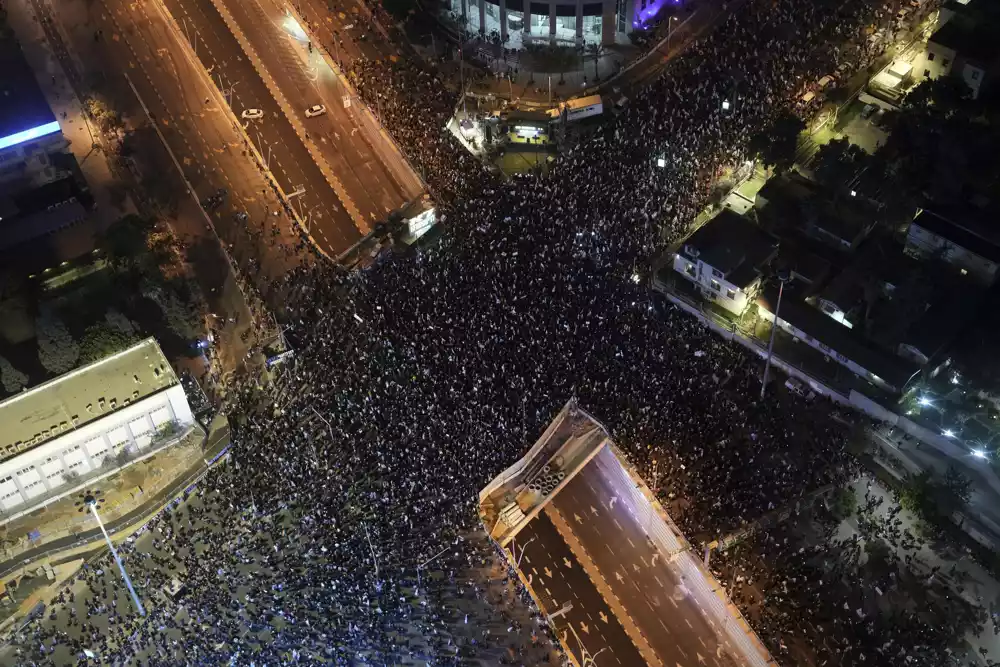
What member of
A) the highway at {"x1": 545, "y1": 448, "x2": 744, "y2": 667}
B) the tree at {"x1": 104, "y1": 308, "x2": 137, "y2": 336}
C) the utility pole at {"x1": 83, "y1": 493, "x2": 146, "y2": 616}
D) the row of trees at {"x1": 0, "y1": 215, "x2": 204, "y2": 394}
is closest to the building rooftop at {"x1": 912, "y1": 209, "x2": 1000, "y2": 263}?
the highway at {"x1": 545, "y1": 448, "x2": 744, "y2": 667}

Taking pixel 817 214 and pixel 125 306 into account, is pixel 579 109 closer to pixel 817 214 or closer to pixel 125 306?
pixel 817 214

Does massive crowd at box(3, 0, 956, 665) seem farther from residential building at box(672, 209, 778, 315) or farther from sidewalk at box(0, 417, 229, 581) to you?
residential building at box(672, 209, 778, 315)

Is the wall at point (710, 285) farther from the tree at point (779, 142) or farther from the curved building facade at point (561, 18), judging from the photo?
the curved building facade at point (561, 18)

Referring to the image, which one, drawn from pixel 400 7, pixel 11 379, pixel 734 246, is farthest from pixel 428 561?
pixel 400 7

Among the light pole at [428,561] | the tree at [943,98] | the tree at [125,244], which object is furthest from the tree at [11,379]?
the tree at [943,98]

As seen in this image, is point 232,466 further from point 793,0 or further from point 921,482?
point 793,0

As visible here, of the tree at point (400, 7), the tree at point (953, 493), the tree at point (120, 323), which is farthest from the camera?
the tree at point (400, 7)

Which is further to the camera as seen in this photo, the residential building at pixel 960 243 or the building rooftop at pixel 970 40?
the building rooftop at pixel 970 40
